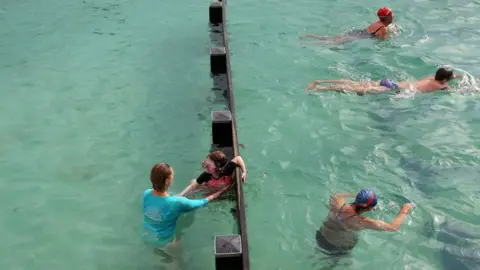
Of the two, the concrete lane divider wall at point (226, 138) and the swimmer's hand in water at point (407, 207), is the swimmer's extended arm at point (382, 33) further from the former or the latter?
the swimmer's hand in water at point (407, 207)

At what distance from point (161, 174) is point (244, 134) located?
3159 mm

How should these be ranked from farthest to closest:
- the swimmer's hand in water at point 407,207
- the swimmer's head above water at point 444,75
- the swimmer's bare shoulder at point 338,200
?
the swimmer's head above water at point 444,75 < the swimmer's hand in water at point 407,207 < the swimmer's bare shoulder at point 338,200

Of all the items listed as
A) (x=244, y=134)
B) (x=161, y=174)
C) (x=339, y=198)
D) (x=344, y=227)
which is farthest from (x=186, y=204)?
(x=244, y=134)

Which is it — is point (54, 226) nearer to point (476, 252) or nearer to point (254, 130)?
point (254, 130)

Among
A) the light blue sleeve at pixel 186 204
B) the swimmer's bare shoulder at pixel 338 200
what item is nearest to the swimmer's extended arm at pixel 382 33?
the swimmer's bare shoulder at pixel 338 200

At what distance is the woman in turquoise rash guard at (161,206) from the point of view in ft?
17.8

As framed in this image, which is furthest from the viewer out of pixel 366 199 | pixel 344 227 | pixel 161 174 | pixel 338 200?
pixel 338 200

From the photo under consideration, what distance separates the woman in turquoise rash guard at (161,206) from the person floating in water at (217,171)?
0.63m

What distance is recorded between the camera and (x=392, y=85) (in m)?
9.09

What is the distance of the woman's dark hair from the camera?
5359mm

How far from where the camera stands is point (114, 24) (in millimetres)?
12875

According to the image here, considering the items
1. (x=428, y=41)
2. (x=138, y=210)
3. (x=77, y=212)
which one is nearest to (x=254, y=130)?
(x=138, y=210)

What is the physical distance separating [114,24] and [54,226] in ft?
24.6

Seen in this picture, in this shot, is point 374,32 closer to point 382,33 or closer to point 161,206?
point 382,33
